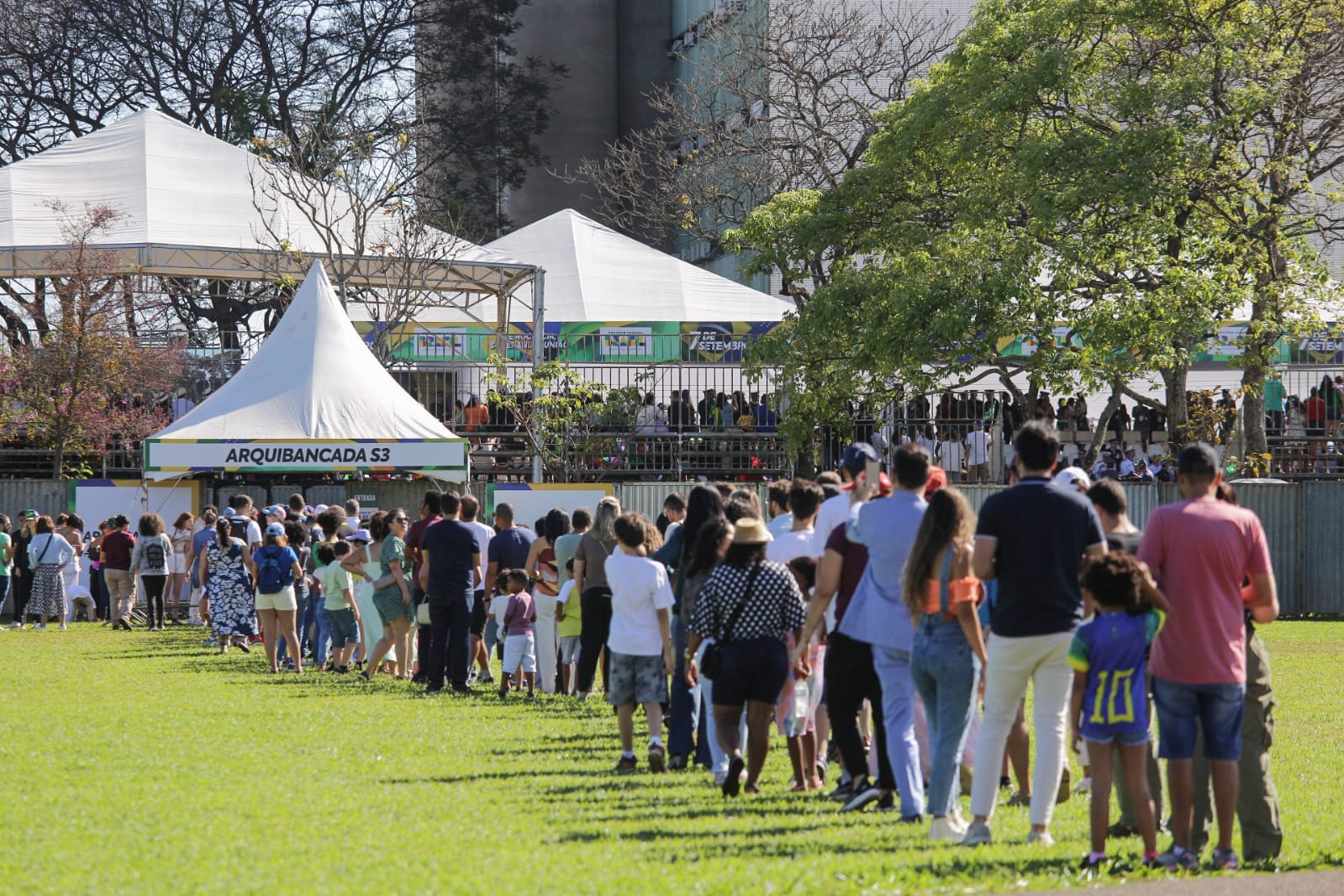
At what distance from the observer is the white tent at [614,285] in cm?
3312

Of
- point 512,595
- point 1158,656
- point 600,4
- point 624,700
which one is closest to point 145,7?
point 600,4

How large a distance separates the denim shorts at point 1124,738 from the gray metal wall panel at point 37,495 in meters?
22.1

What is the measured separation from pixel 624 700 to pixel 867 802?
2141mm

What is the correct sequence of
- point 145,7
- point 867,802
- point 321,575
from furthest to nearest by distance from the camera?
1. point 145,7
2. point 321,575
3. point 867,802

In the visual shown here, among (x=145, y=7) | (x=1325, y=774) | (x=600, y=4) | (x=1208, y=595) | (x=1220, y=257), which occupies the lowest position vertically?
(x=1325, y=774)

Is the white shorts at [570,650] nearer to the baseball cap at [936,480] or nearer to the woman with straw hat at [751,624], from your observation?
the woman with straw hat at [751,624]

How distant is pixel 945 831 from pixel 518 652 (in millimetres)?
7145

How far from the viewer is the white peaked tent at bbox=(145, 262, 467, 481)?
2136cm

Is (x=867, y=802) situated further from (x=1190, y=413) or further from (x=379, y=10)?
(x=379, y=10)

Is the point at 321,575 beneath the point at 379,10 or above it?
beneath

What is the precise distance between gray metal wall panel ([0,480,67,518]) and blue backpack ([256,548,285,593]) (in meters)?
11.6

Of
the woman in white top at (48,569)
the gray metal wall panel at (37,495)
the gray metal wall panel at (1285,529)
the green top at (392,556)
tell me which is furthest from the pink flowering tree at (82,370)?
the gray metal wall panel at (1285,529)

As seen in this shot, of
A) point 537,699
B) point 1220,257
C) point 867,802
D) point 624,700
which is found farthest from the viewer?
point 1220,257

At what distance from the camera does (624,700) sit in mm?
10344
